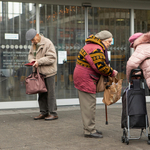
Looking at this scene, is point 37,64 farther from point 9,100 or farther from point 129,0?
point 129,0

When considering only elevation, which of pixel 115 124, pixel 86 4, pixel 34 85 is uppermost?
pixel 86 4

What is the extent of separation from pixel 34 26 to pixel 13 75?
5.09 ft

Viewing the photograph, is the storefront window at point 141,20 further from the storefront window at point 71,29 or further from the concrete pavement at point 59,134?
the concrete pavement at point 59,134

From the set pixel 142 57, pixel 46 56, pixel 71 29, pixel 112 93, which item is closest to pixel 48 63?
pixel 46 56

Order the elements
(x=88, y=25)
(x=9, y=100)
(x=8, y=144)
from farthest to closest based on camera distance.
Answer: (x=88, y=25) → (x=9, y=100) → (x=8, y=144)

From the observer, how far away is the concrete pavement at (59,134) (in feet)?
15.1

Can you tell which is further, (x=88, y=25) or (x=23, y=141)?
(x=88, y=25)

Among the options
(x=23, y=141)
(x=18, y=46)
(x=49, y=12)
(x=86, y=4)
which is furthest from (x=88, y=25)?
(x=23, y=141)

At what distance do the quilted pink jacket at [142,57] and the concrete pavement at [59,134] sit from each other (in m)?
1.16

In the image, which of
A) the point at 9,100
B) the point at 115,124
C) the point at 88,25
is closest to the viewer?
the point at 115,124

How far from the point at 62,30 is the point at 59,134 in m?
4.34

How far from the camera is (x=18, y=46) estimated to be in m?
8.59

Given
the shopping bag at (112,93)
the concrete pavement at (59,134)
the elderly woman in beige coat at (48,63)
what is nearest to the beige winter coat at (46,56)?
the elderly woman in beige coat at (48,63)

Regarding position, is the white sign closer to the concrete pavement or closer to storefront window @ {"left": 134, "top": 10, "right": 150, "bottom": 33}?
the concrete pavement
